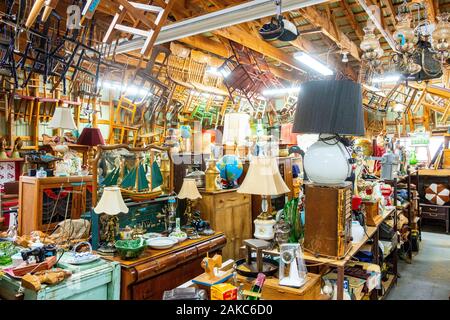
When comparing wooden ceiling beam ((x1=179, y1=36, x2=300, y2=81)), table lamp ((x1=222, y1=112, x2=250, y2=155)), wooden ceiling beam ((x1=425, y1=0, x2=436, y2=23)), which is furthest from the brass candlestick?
wooden ceiling beam ((x1=425, y1=0, x2=436, y2=23))

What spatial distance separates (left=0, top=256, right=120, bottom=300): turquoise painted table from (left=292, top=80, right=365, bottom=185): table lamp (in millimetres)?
Answer: 1641

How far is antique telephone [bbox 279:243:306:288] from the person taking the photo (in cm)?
187

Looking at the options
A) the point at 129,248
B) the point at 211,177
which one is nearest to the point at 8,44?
the point at 129,248

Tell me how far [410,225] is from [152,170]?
4.94 m

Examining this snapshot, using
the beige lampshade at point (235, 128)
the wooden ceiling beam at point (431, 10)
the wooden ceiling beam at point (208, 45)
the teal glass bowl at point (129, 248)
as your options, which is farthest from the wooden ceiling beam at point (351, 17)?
the teal glass bowl at point (129, 248)

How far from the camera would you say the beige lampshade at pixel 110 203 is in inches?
97.9

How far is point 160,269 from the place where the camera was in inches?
101

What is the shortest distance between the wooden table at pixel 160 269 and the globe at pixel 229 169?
3.56ft

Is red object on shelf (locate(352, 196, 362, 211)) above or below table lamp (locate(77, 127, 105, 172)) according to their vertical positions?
below

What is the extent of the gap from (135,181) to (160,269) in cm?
87

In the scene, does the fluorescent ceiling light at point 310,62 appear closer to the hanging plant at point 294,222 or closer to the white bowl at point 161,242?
the hanging plant at point 294,222

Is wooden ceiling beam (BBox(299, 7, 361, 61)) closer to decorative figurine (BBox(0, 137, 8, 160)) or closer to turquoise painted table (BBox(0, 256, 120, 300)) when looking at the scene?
turquoise painted table (BBox(0, 256, 120, 300))

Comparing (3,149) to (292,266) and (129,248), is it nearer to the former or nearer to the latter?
(129,248)
